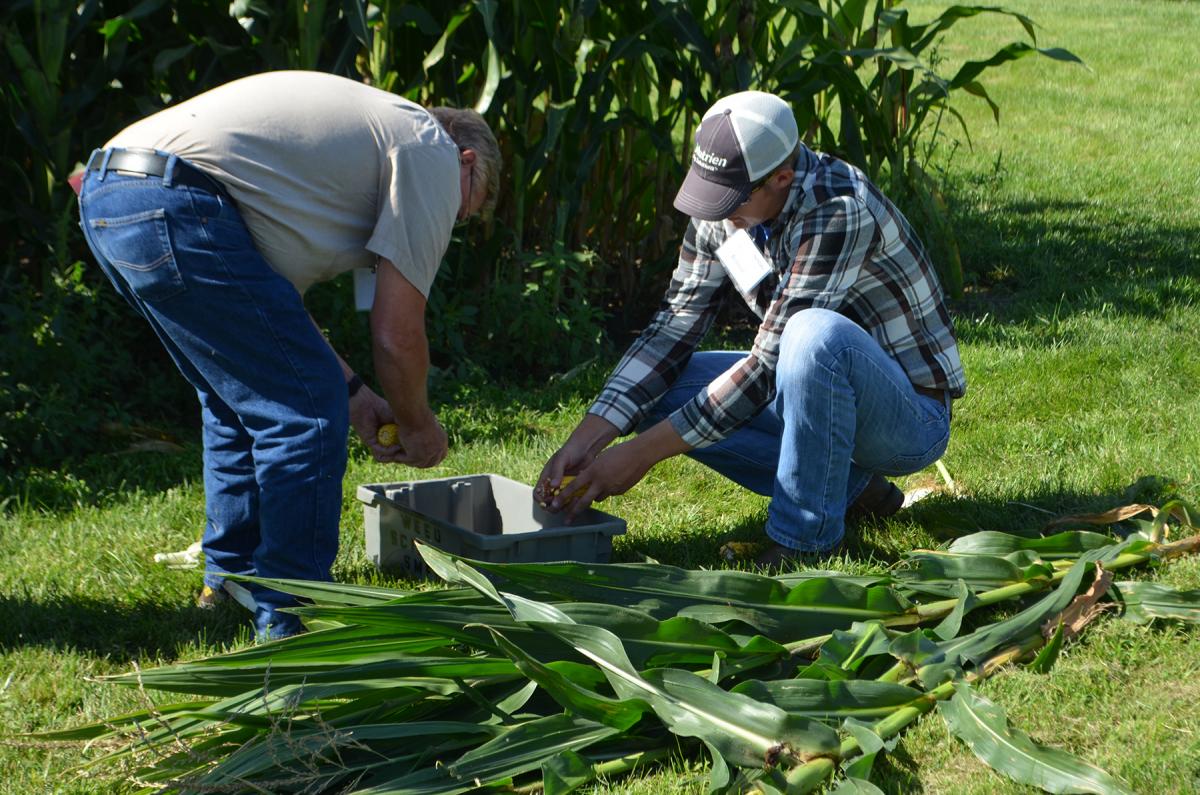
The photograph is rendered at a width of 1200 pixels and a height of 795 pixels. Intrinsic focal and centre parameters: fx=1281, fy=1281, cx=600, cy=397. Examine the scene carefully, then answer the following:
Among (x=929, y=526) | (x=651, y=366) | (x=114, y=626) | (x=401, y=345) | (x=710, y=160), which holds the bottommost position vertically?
(x=114, y=626)

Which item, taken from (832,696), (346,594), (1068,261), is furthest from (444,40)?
(1068,261)

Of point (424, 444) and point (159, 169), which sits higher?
point (159, 169)

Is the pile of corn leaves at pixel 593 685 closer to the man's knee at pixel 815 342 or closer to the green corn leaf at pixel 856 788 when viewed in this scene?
the green corn leaf at pixel 856 788

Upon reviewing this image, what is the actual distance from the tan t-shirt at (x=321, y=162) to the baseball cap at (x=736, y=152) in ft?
2.02

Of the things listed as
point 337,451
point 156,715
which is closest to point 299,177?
point 337,451

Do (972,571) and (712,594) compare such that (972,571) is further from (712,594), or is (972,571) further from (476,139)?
(476,139)

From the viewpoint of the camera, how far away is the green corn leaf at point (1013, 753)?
2.17 m

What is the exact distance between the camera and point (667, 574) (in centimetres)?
276

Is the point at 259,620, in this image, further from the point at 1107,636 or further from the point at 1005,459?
the point at 1005,459

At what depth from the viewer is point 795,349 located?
3.19m

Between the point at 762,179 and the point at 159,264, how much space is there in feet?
4.75

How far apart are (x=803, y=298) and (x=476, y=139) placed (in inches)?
36.1

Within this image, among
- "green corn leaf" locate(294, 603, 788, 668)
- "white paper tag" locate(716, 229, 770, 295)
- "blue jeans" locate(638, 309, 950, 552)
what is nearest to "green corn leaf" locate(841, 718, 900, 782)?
"green corn leaf" locate(294, 603, 788, 668)

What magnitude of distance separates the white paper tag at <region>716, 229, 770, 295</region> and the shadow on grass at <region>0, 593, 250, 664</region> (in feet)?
5.14
